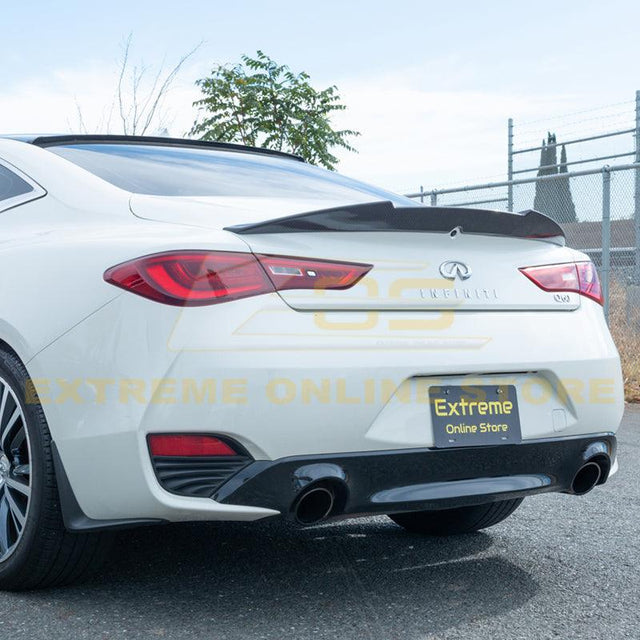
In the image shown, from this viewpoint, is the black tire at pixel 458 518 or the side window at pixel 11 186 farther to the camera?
the black tire at pixel 458 518

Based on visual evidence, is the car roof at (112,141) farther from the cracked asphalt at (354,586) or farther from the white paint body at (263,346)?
the cracked asphalt at (354,586)

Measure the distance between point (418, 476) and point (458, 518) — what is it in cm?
110

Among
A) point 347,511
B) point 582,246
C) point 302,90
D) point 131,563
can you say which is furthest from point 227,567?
point 302,90

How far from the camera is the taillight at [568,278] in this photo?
10.3ft

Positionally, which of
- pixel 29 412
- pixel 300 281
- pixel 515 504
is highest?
pixel 300 281

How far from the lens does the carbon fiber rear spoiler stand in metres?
2.76

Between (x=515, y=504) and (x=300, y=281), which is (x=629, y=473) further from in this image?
(x=300, y=281)

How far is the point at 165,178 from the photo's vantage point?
3.32 m

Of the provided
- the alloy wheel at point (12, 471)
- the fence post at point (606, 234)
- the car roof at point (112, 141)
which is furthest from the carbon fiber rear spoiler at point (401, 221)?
the fence post at point (606, 234)

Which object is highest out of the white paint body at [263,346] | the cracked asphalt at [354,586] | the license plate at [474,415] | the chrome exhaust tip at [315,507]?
the white paint body at [263,346]

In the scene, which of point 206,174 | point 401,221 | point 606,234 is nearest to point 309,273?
point 401,221

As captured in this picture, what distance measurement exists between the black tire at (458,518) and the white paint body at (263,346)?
79cm

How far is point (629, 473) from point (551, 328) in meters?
2.42

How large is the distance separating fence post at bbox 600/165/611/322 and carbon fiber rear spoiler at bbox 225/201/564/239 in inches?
259
